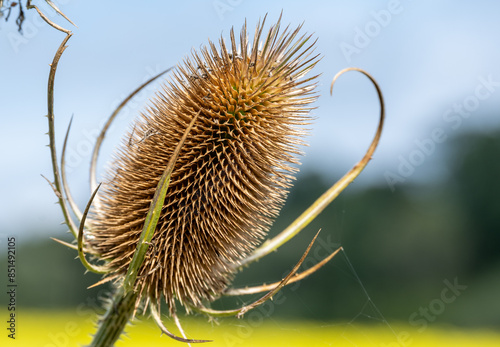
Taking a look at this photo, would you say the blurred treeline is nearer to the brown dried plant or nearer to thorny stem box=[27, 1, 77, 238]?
the brown dried plant

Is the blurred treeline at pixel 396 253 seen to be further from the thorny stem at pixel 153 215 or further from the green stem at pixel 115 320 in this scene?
the thorny stem at pixel 153 215

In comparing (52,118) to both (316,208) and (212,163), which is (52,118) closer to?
(212,163)

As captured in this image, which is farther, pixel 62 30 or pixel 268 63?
pixel 268 63

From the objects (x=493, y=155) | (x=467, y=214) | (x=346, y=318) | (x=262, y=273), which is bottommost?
(x=346, y=318)

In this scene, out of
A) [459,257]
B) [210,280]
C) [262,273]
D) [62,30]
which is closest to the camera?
[62,30]

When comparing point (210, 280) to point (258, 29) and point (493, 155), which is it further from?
point (493, 155)

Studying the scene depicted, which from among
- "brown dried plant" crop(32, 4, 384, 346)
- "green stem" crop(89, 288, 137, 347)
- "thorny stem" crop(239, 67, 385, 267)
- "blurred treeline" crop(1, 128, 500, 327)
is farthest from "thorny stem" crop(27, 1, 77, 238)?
"blurred treeline" crop(1, 128, 500, 327)

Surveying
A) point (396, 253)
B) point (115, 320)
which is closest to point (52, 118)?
point (115, 320)

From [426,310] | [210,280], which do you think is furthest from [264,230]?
[426,310]
